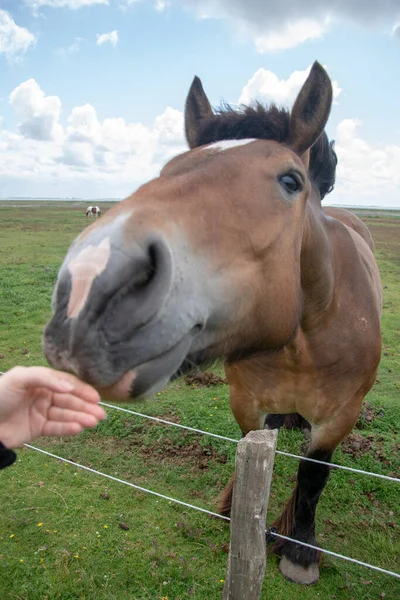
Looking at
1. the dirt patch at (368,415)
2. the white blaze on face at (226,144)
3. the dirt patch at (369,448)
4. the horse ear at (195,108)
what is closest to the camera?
the white blaze on face at (226,144)

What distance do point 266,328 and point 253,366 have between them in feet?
4.13

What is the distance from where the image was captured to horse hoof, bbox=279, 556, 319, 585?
143 inches

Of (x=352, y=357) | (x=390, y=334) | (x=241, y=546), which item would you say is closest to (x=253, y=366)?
(x=352, y=357)

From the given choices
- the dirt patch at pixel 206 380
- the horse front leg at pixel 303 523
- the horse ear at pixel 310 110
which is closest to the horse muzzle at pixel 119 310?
the horse ear at pixel 310 110

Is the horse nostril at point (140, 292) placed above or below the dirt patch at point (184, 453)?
above

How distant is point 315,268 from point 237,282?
3.89 ft

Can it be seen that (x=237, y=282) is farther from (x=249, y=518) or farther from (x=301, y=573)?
(x=301, y=573)

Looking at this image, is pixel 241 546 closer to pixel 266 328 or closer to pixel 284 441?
pixel 266 328

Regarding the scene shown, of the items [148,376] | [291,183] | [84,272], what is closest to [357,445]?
[291,183]

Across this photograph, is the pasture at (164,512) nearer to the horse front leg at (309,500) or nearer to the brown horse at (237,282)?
the horse front leg at (309,500)

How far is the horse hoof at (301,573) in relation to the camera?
11.9ft

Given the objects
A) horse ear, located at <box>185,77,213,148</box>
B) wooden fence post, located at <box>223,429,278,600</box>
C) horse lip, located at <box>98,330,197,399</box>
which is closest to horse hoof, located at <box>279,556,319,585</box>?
wooden fence post, located at <box>223,429,278,600</box>

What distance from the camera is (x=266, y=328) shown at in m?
2.21

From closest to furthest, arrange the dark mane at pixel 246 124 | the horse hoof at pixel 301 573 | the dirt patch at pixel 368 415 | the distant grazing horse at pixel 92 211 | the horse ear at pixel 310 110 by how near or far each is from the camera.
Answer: the horse ear at pixel 310 110 < the dark mane at pixel 246 124 < the horse hoof at pixel 301 573 < the dirt patch at pixel 368 415 < the distant grazing horse at pixel 92 211
